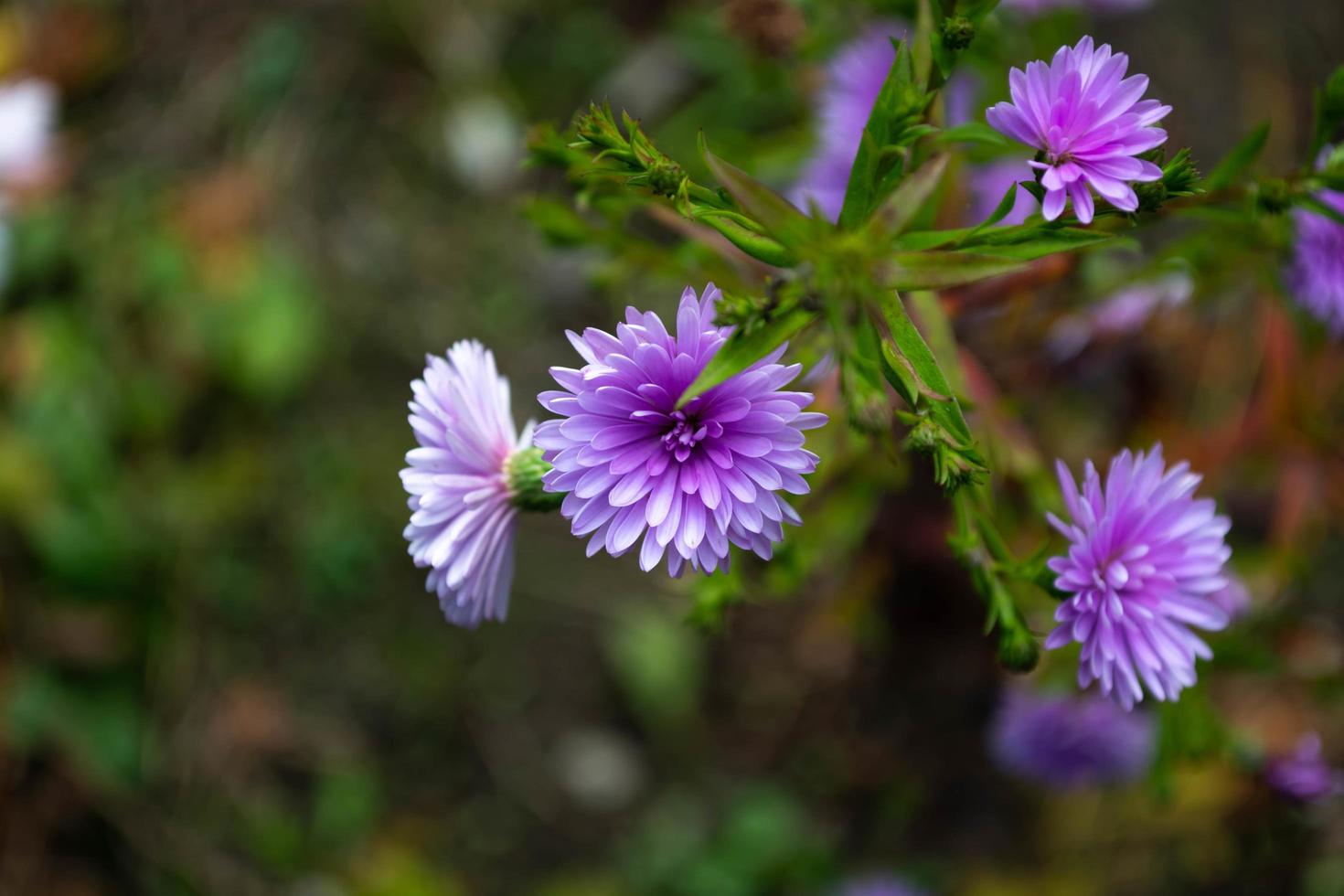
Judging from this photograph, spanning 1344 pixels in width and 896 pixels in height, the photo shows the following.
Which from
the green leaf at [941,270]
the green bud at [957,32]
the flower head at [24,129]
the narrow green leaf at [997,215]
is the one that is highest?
the flower head at [24,129]

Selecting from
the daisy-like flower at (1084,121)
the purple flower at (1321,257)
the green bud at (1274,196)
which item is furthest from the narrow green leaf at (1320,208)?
the daisy-like flower at (1084,121)

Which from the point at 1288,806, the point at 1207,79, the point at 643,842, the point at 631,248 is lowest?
the point at 643,842

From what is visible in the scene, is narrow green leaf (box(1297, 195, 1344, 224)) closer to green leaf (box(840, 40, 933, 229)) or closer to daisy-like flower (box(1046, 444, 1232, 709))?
daisy-like flower (box(1046, 444, 1232, 709))

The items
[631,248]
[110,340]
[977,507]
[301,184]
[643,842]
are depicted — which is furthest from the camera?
[301,184]

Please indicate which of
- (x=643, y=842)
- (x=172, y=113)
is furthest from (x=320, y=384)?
(x=643, y=842)

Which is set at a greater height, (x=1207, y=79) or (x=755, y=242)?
(x=1207, y=79)

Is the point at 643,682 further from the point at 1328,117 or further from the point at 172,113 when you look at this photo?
the point at 172,113

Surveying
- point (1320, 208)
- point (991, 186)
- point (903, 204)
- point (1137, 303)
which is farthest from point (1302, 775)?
point (903, 204)

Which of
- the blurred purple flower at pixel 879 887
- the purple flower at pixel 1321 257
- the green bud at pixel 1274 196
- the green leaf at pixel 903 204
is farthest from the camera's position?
the blurred purple flower at pixel 879 887

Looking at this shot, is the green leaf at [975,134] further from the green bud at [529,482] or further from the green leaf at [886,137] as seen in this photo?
the green bud at [529,482]
